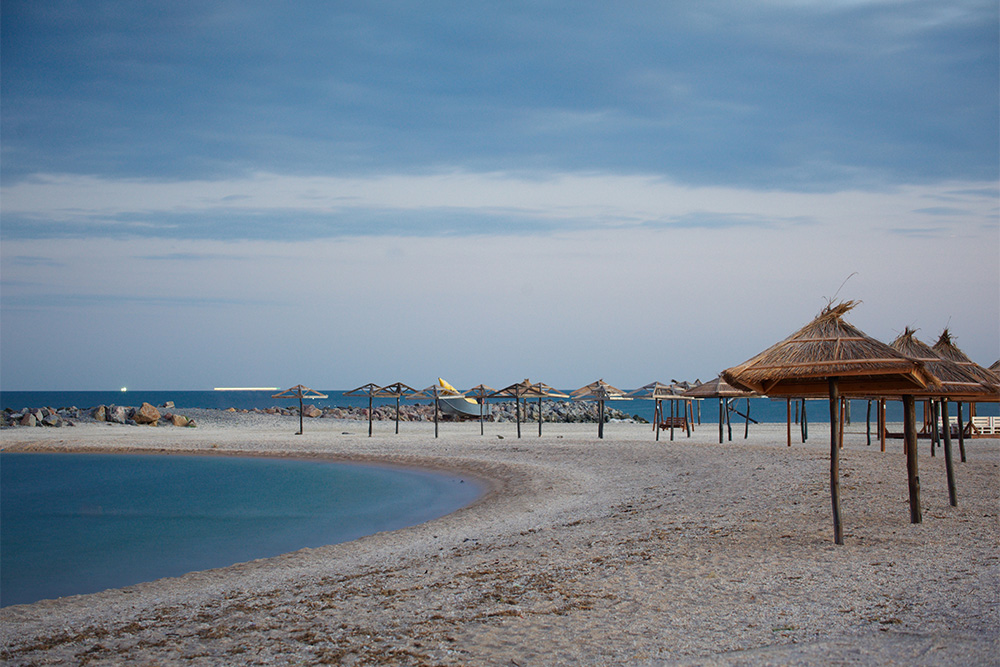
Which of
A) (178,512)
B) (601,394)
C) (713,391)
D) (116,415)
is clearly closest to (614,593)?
(178,512)

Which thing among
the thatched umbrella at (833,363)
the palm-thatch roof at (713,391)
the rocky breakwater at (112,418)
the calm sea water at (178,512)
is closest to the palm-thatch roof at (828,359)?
the thatched umbrella at (833,363)

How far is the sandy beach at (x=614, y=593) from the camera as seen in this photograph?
522 cm

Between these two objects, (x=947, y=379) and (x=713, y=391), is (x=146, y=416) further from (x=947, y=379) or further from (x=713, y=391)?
(x=947, y=379)

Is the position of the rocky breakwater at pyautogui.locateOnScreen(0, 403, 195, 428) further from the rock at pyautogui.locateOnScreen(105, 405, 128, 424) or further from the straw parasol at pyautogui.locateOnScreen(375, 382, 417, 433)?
the straw parasol at pyautogui.locateOnScreen(375, 382, 417, 433)

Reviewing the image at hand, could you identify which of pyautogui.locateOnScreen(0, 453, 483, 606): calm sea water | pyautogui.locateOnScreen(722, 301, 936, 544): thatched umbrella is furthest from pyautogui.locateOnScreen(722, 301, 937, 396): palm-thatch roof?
pyautogui.locateOnScreen(0, 453, 483, 606): calm sea water

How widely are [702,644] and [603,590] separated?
155 centimetres

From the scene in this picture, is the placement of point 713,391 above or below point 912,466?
above

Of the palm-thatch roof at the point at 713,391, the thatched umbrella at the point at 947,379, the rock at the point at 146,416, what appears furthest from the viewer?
the rock at the point at 146,416

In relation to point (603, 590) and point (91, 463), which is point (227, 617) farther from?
point (91, 463)

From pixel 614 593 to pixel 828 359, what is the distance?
128 inches

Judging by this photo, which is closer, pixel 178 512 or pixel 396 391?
pixel 178 512

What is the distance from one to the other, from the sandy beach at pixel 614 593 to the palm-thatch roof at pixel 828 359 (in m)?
1.77

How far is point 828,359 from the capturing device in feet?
25.0

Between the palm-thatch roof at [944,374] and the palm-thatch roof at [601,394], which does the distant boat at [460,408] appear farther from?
the palm-thatch roof at [944,374]
